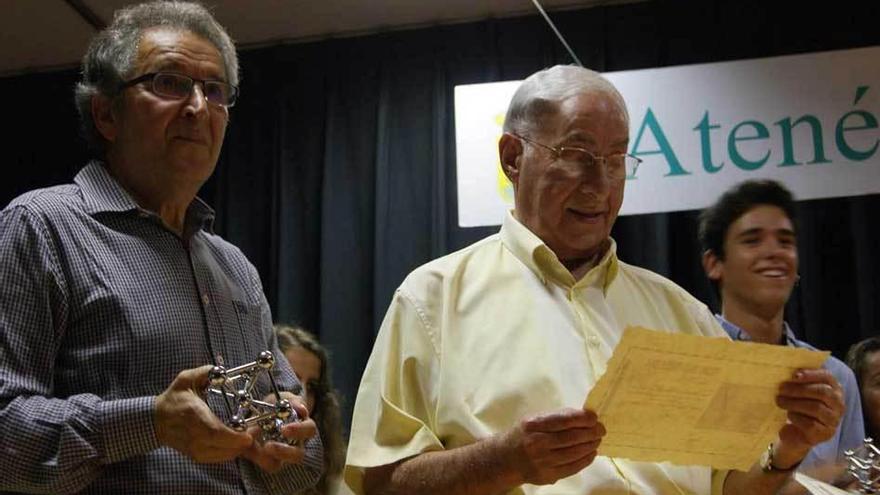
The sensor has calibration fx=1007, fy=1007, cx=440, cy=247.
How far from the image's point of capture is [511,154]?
1.78 metres

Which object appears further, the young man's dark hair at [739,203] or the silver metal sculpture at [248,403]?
the young man's dark hair at [739,203]

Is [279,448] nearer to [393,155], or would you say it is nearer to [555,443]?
[555,443]

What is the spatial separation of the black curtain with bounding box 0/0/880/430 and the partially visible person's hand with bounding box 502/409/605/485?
208cm

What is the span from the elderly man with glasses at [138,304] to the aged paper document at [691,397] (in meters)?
0.41

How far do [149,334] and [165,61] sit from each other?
0.42 metres

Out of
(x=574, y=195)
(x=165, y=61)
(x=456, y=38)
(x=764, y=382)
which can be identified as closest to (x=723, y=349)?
(x=764, y=382)

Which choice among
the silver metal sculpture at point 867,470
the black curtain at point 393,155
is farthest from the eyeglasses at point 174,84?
the black curtain at point 393,155

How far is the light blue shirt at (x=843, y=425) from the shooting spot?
221 cm

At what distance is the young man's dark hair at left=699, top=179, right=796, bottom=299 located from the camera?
2.62 m

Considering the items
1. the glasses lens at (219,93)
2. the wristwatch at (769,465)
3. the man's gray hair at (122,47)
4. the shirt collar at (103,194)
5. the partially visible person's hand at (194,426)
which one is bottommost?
the wristwatch at (769,465)

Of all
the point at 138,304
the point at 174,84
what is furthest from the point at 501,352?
the point at 174,84

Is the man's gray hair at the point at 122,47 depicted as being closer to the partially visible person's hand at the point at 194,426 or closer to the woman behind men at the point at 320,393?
the partially visible person's hand at the point at 194,426

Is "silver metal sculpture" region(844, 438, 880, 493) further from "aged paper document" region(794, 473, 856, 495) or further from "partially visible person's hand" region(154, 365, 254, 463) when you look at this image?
"partially visible person's hand" region(154, 365, 254, 463)

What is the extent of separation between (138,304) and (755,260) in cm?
170
